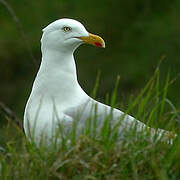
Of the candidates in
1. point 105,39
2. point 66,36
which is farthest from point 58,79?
point 105,39

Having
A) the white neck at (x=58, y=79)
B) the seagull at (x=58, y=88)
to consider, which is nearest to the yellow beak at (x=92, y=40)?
the seagull at (x=58, y=88)

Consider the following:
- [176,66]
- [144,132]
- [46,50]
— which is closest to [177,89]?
[176,66]

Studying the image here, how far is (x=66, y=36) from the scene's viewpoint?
4.20 m

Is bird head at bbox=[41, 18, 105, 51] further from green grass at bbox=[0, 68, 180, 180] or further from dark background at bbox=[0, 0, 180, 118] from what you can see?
dark background at bbox=[0, 0, 180, 118]

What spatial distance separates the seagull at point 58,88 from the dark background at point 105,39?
4.45 m

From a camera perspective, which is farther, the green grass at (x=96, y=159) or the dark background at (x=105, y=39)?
the dark background at (x=105, y=39)

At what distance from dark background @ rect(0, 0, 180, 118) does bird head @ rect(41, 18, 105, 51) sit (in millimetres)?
4431

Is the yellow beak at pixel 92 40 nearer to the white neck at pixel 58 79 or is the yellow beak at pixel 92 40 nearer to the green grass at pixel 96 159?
the white neck at pixel 58 79

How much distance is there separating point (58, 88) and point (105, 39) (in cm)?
567

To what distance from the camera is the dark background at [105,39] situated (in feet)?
29.5

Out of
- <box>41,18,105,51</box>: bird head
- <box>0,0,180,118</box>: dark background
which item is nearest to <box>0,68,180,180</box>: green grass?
<box>41,18,105,51</box>: bird head

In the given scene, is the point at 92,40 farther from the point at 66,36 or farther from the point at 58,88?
the point at 58,88

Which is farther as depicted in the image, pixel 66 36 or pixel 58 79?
pixel 66 36

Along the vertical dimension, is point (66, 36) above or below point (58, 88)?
above
